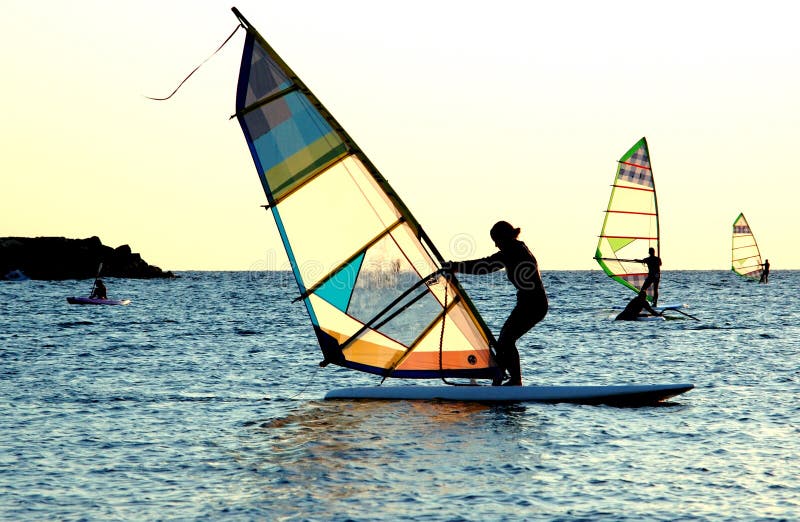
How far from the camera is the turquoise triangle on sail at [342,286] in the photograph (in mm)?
11586

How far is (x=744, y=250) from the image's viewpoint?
66.8 meters

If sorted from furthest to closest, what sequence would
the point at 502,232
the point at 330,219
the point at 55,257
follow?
the point at 55,257 < the point at 330,219 < the point at 502,232

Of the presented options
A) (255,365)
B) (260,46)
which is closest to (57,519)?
(260,46)

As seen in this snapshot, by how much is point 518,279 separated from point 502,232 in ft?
1.89

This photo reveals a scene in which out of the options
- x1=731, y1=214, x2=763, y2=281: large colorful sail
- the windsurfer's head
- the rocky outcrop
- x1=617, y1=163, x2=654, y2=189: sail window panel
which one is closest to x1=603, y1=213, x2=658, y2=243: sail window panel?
x1=617, y1=163, x2=654, y2=189: sail window panel

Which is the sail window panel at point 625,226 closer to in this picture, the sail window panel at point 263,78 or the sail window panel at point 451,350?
the sail window panel at point 451,350

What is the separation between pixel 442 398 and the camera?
1224 cm

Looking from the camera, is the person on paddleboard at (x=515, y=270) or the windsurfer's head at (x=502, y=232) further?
the windsurfer's head at (x=502, y=232)

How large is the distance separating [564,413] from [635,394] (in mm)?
1119

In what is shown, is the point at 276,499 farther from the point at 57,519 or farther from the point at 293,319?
the point at 293,319

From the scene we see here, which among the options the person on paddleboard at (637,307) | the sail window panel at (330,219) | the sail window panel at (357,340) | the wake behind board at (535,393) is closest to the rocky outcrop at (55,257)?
the person on paddleboard at (637,307)

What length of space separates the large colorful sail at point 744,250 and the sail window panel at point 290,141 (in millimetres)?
56344

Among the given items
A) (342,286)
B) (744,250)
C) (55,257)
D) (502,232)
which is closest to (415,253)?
(342,286)

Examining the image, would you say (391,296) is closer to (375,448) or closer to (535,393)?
(535,393)
